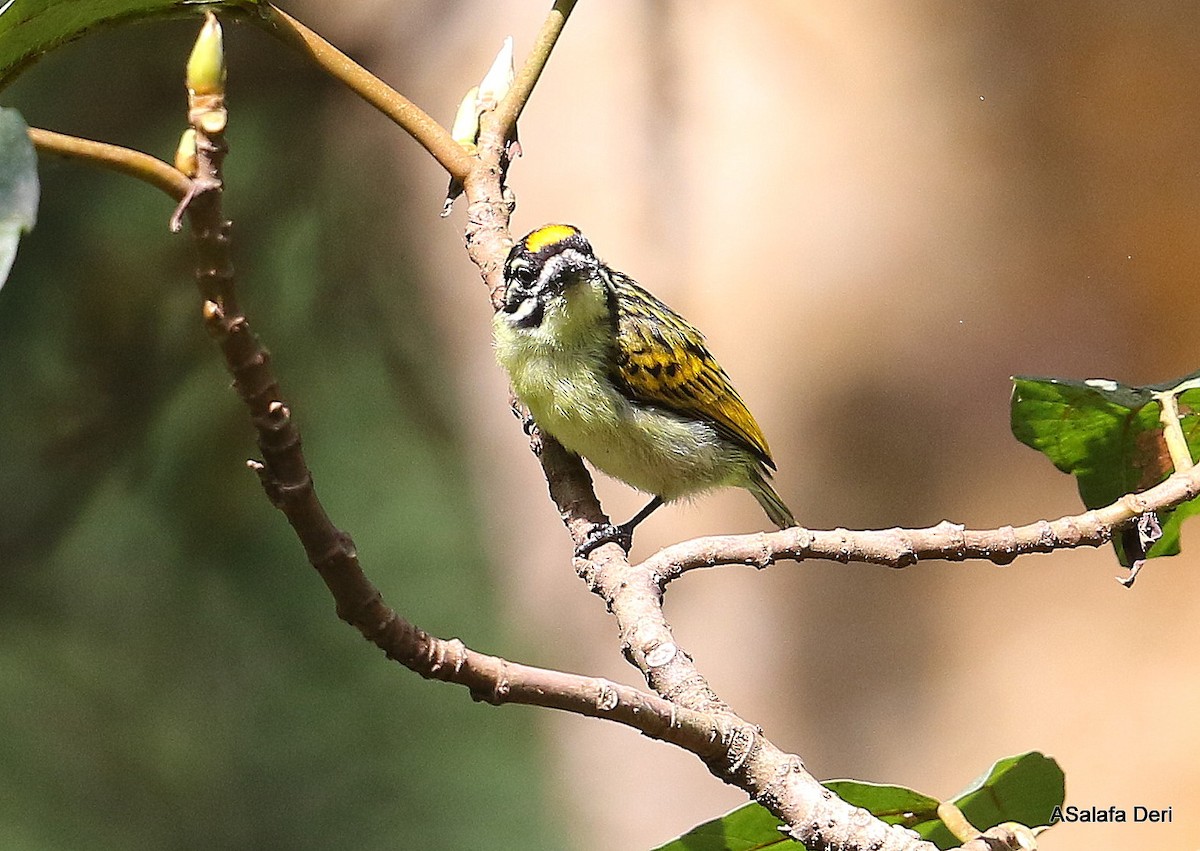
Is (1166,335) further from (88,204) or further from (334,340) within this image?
(88,204)

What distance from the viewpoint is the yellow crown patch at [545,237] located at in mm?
1082

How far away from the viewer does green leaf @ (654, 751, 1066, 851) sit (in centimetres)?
73

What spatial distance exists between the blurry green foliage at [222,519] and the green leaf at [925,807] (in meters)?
1.52

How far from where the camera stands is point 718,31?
184cm

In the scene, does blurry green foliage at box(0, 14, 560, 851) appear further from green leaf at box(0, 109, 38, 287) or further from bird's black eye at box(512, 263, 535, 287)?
green leaf at box(0, 109, 38, 287)

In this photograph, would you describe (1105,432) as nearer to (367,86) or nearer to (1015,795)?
(1015,795)

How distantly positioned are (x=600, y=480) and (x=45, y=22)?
1.46m

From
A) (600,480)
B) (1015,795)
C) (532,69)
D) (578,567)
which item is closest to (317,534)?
(578,567)

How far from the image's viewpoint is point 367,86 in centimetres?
94

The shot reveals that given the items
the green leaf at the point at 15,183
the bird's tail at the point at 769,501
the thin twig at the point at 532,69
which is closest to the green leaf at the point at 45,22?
the green leaf at the point at 15,183

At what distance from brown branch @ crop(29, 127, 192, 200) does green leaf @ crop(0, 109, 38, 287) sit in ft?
0.09

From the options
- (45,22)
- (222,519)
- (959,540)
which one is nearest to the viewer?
(45,22)

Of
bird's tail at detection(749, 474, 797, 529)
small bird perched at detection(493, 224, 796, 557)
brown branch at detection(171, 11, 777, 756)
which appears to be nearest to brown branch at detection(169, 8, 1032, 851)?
brown branch at detection(171, 11, 777, 756)

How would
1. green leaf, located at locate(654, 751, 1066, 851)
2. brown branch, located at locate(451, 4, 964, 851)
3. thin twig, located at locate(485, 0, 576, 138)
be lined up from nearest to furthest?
brown branch, located at locate(451, 4, 964, 851)
green leaf, located at locate(654, 751, 1066, 851)
thin twig, located at locate(485, 0, 576, 138)
